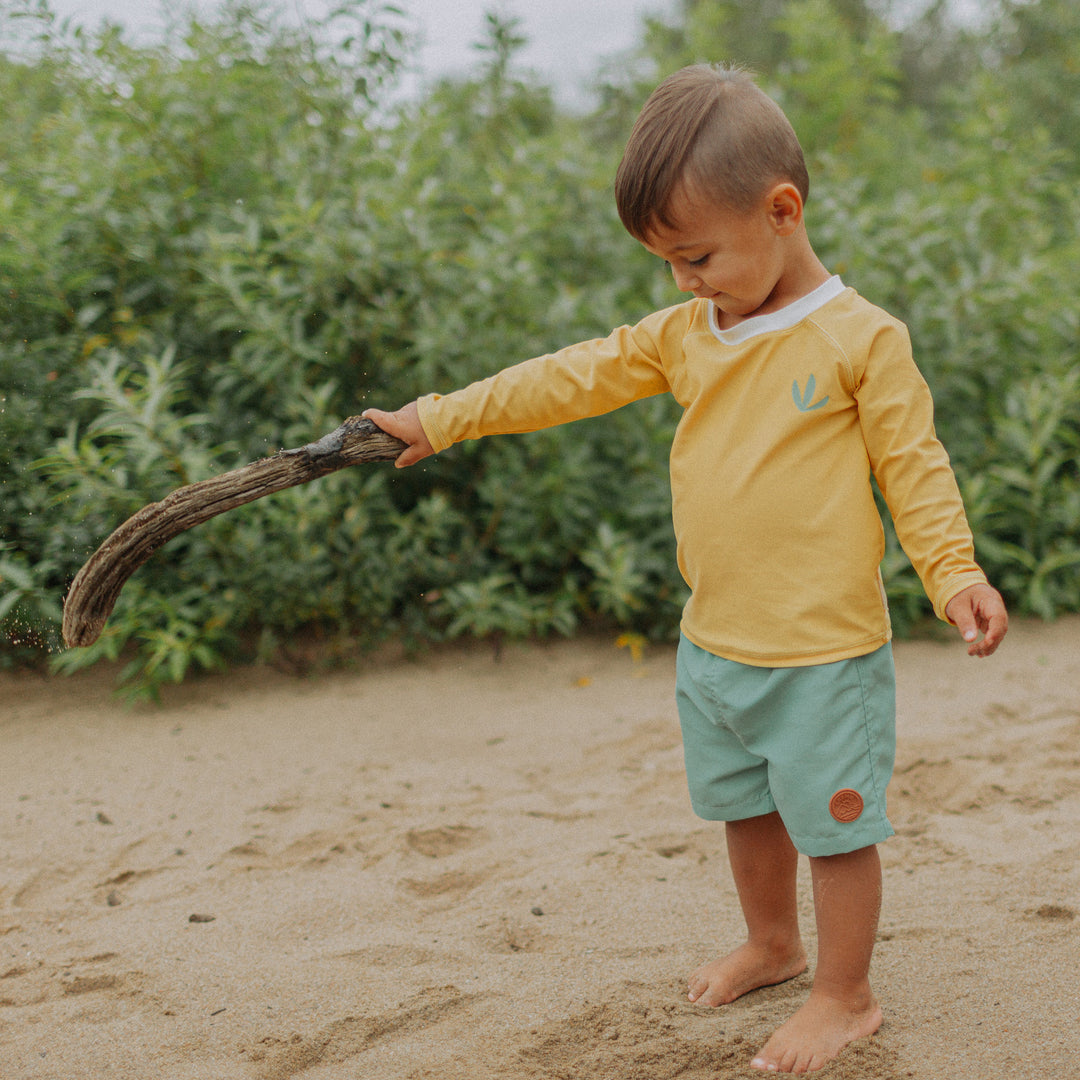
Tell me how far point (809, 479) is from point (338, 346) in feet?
8.38

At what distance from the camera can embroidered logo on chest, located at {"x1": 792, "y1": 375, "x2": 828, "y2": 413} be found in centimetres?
162

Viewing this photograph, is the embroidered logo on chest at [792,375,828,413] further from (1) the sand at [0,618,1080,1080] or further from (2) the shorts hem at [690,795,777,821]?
(1) the sand at [0,618,1080,1080]

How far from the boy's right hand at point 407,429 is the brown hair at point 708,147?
1.74 ft

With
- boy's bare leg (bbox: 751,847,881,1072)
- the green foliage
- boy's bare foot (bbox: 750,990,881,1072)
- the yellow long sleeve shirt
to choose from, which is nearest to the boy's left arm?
the yellow long sleeve shirt

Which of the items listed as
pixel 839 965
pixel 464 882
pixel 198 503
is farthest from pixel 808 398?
pixel 464 882

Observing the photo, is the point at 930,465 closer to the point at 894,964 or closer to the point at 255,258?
the point at 894,964

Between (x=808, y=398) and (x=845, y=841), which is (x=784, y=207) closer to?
(x=808, y=398)

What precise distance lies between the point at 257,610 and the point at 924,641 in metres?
2.54

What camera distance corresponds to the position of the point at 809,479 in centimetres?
165

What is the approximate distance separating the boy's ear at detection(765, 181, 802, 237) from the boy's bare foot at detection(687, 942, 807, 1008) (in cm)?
133

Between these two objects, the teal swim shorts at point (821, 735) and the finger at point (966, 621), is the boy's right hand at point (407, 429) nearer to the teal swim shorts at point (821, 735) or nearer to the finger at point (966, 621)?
the teal swim shorts at point (821, 735)

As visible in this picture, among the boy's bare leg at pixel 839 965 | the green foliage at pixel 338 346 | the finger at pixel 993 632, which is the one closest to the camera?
the finger at pixel 993 632

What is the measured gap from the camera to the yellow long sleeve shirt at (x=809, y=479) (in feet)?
5.28

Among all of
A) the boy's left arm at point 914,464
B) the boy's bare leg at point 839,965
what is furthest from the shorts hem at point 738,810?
the boy's left arm at point 914,464
